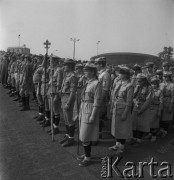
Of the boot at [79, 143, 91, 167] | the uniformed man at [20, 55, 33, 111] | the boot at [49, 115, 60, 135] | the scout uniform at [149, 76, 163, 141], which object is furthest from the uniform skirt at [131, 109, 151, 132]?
the uniformed man at [20, 55, 33, 111]

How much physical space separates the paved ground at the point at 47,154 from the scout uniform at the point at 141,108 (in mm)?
497

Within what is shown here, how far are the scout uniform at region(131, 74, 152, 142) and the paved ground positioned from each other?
1.63 feet

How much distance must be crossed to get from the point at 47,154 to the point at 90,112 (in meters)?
1.61

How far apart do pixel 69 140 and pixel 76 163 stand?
1.17 metres

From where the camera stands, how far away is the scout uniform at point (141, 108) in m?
6.45

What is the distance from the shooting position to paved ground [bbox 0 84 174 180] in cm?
467

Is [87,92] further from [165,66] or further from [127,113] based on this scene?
[165,66]

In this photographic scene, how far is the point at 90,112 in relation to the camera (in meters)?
5.02

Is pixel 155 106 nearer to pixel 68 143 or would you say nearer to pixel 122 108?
pixel 122 108

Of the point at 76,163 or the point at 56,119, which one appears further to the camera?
the point at 56,119

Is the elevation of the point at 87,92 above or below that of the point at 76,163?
above

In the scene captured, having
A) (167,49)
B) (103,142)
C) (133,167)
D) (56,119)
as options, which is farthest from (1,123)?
(167,49)

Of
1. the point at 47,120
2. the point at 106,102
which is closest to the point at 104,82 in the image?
the point at 106,102

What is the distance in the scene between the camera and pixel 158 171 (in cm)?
492
